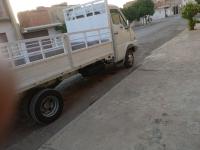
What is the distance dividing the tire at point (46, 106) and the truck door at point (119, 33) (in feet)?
12.1

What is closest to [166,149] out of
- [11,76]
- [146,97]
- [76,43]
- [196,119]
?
[196,119]

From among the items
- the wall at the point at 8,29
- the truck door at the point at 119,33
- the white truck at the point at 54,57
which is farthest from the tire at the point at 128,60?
the wall at the point at 8,29

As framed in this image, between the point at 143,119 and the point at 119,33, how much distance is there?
475 centimetres

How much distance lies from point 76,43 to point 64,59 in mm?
1004

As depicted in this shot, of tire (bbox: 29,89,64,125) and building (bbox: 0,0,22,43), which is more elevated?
building (bbox: 0,0,22,43)

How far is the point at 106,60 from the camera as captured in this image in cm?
836

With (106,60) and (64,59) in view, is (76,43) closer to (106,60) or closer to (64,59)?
(64,59)

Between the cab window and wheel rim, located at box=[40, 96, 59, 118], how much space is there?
14.1 feet

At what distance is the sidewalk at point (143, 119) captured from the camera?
13.4 ft

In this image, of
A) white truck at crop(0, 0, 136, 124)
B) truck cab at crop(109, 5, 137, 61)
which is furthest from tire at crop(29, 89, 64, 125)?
truck cab at crop(109, 5, 137, 61)

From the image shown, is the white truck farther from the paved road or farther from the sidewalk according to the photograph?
the sidewalk

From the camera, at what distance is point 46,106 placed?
5617 millimetres

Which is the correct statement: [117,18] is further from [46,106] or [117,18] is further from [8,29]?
[8,29]

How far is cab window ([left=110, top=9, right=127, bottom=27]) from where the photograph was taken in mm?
8906
